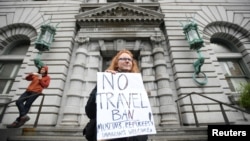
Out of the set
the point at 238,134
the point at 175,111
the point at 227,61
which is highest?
the point at 227,61

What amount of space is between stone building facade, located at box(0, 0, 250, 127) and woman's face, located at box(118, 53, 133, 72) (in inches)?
202

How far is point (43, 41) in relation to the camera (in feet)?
24.8

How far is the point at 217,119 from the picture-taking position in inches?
258

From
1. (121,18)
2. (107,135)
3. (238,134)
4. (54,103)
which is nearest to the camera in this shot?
(107,135)

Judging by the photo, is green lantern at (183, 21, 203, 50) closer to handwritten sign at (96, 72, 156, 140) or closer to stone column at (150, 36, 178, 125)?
stone column at (150, 36, 178, 125)

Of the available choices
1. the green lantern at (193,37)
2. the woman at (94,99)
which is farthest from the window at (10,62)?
the green lantern at (193,37)

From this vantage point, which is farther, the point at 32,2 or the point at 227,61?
the point at 32,2

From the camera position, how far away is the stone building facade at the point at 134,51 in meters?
7.01

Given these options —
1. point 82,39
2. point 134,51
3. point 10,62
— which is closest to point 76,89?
point 82,39

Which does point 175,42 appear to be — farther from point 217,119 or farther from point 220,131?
point 220,131

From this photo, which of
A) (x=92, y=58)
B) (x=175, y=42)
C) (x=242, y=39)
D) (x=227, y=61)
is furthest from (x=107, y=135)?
(x=242, y=39)

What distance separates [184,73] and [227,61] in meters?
3.56

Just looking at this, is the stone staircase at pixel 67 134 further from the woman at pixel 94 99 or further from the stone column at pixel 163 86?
the woman at pixel 94 99

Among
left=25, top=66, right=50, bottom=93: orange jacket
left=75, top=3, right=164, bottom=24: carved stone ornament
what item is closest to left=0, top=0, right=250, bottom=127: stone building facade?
left=75, top=3, right=164, bottom=24: carved stone ornament
